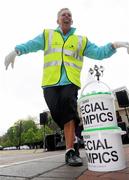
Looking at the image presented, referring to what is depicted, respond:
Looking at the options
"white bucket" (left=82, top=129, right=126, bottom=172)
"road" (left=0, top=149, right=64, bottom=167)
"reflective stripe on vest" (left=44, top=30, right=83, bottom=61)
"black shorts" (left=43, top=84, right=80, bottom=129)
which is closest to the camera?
"white bucket" (left=82, top=129, right=126, bottom=172)

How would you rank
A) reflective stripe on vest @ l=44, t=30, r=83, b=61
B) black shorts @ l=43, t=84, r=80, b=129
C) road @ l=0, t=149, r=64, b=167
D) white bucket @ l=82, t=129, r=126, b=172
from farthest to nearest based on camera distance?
road @ l=0, t=149, r=64, b=167 < reflective stripe on vest @ l=44, t=30, r=83, b=61 < black shorts @ l=43, t=84, r=80, b=129 < white bucket @ l=82, t=129, r=126, b=172

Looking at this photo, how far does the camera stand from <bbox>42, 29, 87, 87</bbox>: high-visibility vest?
3.50 metres

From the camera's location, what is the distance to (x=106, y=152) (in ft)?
9.15

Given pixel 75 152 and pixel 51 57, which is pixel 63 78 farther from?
pixel 75 152

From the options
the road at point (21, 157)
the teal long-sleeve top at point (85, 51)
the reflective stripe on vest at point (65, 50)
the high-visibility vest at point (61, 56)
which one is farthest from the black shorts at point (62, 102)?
the road at point (21, 157)

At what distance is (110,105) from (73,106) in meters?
0.58

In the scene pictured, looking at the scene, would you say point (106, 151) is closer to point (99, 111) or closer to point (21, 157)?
point (99, 111)

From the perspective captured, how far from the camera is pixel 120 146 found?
286 centimetres

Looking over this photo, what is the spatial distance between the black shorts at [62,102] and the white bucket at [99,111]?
422mm

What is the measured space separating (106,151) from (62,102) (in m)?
0.84

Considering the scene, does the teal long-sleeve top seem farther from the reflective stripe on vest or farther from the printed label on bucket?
the printed label on bucket

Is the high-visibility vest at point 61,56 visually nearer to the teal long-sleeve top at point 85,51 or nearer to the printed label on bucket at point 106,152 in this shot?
the teal long-sleeve top at point 85,51

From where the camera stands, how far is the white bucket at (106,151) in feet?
9.09

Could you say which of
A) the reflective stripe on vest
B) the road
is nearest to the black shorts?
the reflective stripe on vest
